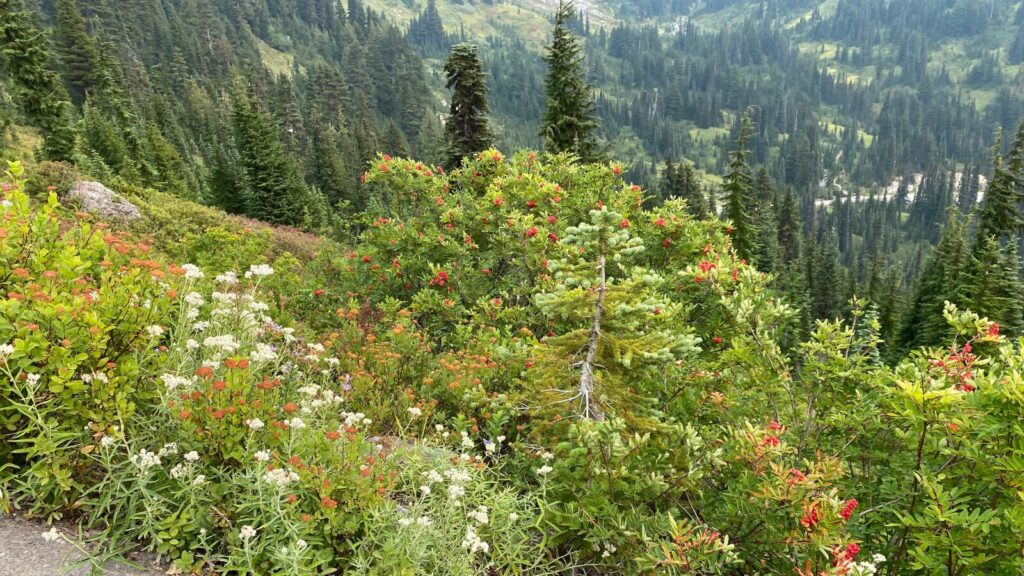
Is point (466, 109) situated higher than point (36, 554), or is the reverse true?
point (36, 554)

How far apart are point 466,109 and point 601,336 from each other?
2407cm

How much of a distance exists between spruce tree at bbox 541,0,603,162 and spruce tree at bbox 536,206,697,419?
22.1 metres

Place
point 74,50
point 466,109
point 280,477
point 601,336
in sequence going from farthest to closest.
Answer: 1. point 74,50
2. point 466,109
3. point 601,336
4. point 280,477

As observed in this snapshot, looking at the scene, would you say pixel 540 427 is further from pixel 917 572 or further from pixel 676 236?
pixel 676 236

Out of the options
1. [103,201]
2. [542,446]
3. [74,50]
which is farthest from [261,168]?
[542,446]

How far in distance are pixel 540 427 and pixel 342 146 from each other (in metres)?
86.1

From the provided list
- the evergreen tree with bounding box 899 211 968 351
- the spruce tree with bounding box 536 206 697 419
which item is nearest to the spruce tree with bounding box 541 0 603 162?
the spruce tree with bounding box 536 206 697 419

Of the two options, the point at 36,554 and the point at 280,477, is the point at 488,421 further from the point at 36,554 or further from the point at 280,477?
the point at 36,554

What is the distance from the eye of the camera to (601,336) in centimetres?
449

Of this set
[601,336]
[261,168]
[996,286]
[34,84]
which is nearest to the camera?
[601,336]

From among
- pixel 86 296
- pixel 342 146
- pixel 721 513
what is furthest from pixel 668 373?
pixel 342 146

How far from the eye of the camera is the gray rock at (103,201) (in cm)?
1829

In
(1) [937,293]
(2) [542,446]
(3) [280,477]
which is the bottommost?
(1) [937,293]

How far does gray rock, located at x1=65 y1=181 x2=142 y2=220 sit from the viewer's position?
1829cm
